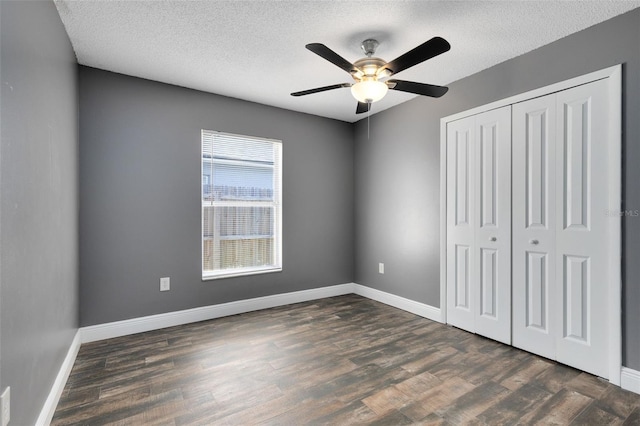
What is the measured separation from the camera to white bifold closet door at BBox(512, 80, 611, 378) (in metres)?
2.20

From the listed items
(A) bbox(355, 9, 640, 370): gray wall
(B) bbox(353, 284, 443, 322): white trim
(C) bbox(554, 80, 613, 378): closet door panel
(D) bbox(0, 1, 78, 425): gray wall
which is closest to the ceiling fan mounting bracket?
(A) bbox(355, 9, 640, 370): gray wall

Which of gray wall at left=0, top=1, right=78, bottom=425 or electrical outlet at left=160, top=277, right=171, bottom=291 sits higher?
gray wall at left=0, top=1, right=78, bottom=425

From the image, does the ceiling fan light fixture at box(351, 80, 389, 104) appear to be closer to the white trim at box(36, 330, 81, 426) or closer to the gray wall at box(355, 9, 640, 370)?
the gray wall at box(355, 9, 640, 370)

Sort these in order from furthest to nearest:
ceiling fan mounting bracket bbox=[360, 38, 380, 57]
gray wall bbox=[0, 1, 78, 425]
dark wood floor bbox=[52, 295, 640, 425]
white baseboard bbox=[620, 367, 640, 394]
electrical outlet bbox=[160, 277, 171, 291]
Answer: electrical outlet bbox=[160, 277, 171, 291] < ceiling fan mounting bracket bbox=[360, 38, 380, 57] < white baseboard bbox=[620, 367, 640, 394] < dark wood floor bbox=[52, 295, 640, 425] < gray wall bbox=[0, 1, 78, 425]

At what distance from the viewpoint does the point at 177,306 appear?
10.7 ft

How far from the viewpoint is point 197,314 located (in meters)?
3.34

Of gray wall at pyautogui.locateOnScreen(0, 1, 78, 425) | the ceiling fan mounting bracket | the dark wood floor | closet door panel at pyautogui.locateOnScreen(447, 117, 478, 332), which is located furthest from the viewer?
closet door panel at pyautogui.locateOnScreen(447, 117, 478, 332)

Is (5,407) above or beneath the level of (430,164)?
beneath

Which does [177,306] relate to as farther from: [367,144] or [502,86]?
[502,86]

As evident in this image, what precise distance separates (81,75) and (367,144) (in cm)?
317

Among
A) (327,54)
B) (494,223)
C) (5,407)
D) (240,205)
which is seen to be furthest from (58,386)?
(494,223)

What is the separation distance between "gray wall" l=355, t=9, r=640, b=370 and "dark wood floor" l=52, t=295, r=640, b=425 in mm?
577

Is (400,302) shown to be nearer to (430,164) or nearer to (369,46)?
(430,164)

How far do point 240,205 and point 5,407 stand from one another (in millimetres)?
2675
